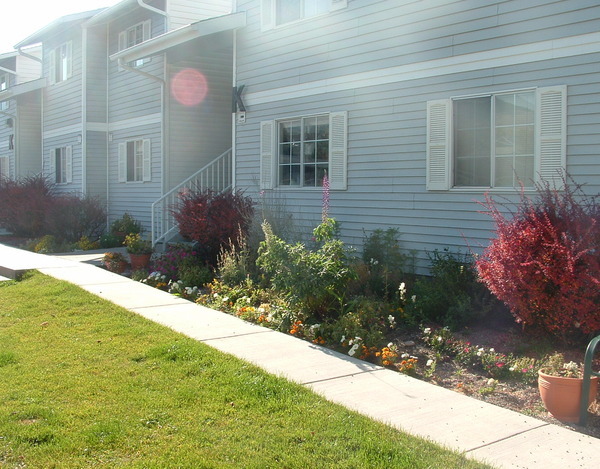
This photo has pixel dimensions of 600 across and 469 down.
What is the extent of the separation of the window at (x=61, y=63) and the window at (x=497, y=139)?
1457cm

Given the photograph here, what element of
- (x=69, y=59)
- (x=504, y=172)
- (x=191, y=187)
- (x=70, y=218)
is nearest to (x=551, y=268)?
(x=504, y=172)

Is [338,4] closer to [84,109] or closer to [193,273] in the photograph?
[193,273]

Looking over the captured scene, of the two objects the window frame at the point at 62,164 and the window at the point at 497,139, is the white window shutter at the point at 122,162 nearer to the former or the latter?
the window frame at the point at 62,164

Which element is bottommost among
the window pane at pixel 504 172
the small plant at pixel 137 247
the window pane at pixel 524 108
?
the small plant at pixel 137 247

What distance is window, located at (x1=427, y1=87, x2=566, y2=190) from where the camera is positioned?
7895 mm

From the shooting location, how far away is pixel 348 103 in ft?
34.7

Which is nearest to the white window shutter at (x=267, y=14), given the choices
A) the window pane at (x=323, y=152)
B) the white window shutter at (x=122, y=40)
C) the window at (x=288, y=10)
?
the window at (x=288, y=10)

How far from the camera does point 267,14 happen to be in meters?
12.0

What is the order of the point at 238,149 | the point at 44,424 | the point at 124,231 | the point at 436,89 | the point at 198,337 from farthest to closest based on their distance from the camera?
the point at 124,231 < the point at 238,149 < the point at 436,89 < the point at 198,337 < the point at 44,424

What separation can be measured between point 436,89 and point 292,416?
5.99 metres

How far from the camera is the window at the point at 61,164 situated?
20.4m

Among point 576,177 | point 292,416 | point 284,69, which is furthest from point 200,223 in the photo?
point 292,416

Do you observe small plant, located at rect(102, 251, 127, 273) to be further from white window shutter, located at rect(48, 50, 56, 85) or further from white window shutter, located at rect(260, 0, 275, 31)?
white window shutter, located at rect(48, 50, 56, 85)

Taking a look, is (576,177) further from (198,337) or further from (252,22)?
(252,22)
